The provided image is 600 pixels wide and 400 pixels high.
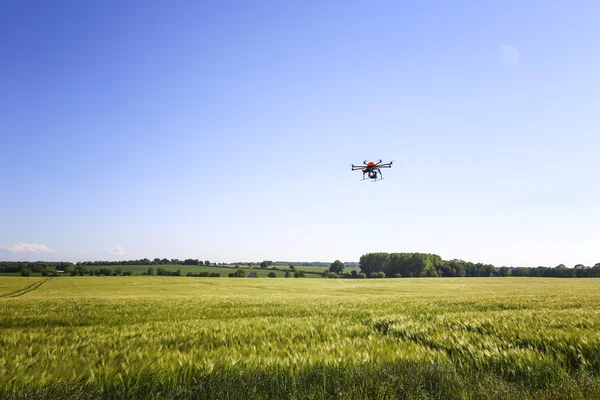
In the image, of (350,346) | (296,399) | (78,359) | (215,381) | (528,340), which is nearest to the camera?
(296,399)

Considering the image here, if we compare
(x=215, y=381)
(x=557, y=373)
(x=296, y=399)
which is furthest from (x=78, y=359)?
(x=557, y=373)

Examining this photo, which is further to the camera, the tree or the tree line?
the tree

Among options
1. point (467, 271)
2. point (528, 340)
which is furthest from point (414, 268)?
point (528, 340)

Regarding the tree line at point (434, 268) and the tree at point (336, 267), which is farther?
the tree at point (336, 267)

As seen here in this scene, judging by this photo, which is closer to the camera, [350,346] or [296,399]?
[296,399]

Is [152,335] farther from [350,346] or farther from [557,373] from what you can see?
[557,373]

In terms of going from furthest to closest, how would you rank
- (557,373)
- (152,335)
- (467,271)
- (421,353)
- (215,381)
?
(467,271), (152,335), (421,353), (557,373), (215,381)
